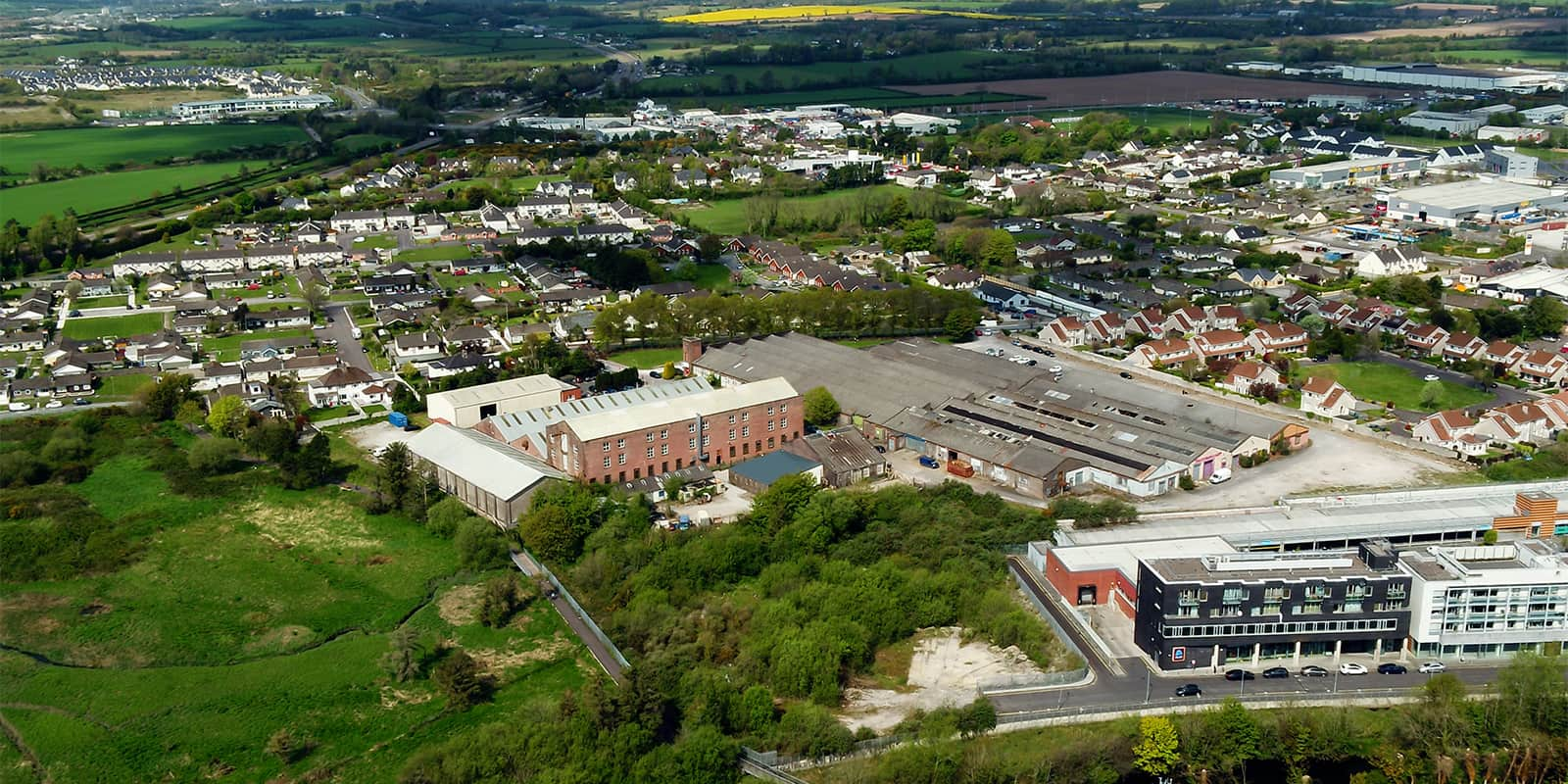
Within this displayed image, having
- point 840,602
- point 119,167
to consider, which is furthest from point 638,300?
point 119,167

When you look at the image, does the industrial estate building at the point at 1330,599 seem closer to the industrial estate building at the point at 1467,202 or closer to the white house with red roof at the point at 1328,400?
the white house with red roof at the point at 1328,400

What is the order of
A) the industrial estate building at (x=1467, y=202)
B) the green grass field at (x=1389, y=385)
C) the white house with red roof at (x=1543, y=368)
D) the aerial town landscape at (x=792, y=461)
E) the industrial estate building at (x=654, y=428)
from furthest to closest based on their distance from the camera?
the industrial estate building at (x=1467, y=202), the white house with red roof at (x=1543, y=368), the green grass field at (x=1389, y=385), the industrial estate building at (x=654, y=428), the aerial town landscape at (x=792, y=461)

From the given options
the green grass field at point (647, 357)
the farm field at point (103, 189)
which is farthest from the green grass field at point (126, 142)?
the green grass field at point (647, 357)

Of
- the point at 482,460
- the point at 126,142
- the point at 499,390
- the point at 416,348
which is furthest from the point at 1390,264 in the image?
the point at 126,142

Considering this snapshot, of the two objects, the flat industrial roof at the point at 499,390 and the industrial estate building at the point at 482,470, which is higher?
the flat industrial roof at the point at 499,390

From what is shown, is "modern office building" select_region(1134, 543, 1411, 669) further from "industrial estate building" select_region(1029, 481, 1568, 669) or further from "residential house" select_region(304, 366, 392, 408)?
"residential house" select_region(304, 366, 392, 408)

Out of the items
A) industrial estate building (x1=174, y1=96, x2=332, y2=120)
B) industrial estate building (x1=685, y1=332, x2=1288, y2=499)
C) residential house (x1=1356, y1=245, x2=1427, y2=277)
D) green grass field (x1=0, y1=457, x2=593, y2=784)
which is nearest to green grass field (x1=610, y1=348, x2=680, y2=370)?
industrial estate building (x1=685, y1=332, x2=1288, y2=499)
